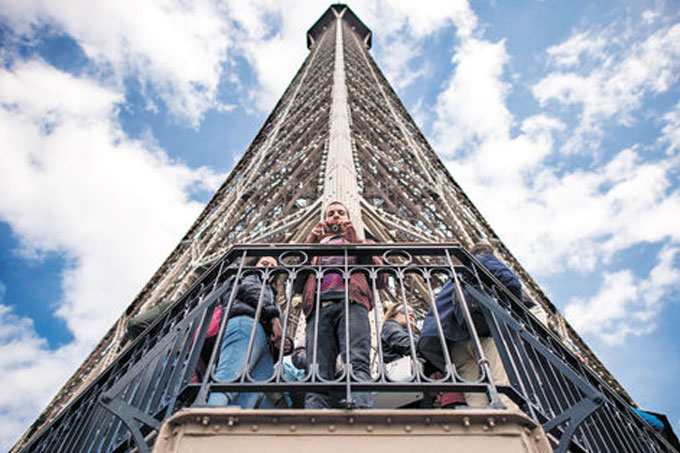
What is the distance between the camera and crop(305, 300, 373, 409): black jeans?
2.59 metres

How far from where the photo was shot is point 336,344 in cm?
301

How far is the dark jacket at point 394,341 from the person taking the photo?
340 centimetres

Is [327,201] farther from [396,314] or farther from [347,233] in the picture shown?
[396,314]

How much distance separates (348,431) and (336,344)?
95 centimetres

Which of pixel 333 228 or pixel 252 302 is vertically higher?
pixel 333 228

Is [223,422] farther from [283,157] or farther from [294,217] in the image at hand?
[283,157]

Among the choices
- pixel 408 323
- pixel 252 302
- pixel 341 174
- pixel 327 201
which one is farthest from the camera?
pixel 341 174

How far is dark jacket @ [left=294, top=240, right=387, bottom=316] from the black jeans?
0.07 meters

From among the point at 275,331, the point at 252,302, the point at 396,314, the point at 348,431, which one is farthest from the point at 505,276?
the point at 348,431

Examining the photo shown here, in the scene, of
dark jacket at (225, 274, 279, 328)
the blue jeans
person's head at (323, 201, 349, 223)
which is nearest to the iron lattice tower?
person's head at (323, 201, 349, 223)

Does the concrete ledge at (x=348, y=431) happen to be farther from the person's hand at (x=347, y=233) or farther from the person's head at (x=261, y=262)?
the person's hand at (x=347, y=233)

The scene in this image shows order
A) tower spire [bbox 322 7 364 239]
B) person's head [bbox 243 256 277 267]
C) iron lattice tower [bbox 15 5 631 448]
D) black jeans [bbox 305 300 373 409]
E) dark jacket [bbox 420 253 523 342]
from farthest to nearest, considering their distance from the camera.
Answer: iron lattice tower [bbox 15 5 631 448], tower spire [bbox 322 7 364 239], person's head [bbox 243 256 277 267], dark jacket [bbox 420 253 523 342], black jeans [bbox 305 300 373 409]

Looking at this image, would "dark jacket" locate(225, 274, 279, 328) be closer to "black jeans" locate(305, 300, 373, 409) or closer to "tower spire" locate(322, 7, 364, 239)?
"black jeans" locate(305, 300, 373, 409)

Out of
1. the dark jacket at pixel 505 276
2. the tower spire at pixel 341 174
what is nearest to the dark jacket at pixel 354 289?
the dark jacket at pixel 505 276
